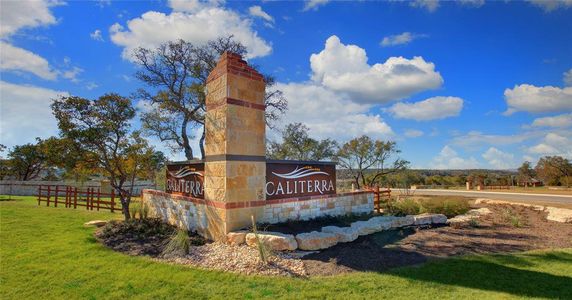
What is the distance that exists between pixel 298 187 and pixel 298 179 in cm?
27

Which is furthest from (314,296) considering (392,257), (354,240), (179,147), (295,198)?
(179,147)

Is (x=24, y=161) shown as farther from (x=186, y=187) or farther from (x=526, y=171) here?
(x=526, y=171)

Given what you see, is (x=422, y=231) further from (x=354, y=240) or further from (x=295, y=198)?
(x=295, y=198)

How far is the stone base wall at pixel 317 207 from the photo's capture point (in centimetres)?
921

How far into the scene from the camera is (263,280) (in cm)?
543

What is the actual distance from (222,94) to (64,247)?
219 inches

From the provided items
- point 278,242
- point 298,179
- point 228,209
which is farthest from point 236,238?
point 298,179

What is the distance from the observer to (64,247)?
758cm

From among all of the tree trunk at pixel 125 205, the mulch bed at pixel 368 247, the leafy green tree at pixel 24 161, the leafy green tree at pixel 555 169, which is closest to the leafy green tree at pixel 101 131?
the tree trunk at pixel 125 205

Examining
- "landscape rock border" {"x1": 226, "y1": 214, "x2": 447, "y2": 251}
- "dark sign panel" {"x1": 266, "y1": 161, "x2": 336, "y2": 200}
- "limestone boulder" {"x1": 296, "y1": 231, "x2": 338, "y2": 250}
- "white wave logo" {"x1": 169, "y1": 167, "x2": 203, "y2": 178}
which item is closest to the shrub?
"white wave logo" {"x1": 169, "y1": 167, "x2": 203, "y2": 178}

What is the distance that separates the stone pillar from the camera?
818 cm

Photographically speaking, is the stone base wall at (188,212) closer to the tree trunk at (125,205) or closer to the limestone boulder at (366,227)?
the tree trunk at (125,205)

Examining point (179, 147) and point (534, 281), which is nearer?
point (534, 281)

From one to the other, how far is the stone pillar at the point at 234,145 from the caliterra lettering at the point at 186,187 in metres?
0.72
